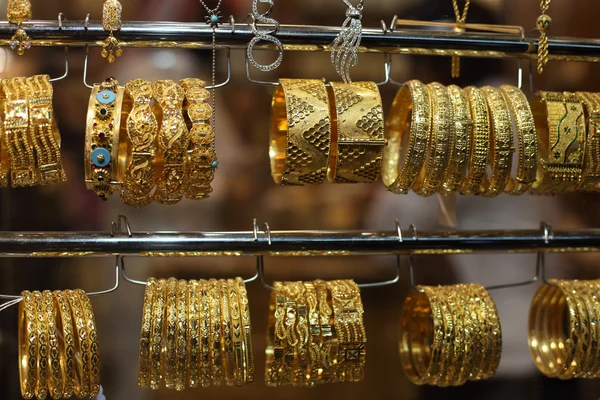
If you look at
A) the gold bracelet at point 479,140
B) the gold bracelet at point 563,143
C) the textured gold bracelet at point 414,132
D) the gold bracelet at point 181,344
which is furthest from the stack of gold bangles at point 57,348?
the gold bracelet at point 563,143

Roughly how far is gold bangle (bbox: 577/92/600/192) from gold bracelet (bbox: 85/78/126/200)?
0.74m

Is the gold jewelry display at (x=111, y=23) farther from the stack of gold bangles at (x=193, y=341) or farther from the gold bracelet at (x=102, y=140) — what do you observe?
the stack of gold bangles at (x=193, y=341)

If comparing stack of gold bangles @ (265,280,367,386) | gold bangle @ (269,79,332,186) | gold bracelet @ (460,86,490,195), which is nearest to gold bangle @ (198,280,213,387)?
stack of gold bangles @ (265,280,367,386)

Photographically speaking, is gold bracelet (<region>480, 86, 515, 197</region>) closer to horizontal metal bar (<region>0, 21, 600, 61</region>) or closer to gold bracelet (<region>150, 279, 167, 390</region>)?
horizontal metal bar (<region>0, 21, 600, 61</region>)

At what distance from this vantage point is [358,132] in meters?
1.22

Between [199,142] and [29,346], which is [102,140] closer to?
[199,142]

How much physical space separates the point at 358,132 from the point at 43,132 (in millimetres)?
463

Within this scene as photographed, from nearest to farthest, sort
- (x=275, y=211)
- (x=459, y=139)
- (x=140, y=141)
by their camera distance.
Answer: (x=140, y=141), (x=459, y=139), (x=275, y=211)

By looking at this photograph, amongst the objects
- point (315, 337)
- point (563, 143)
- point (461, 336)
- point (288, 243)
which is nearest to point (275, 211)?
point (288, 243)

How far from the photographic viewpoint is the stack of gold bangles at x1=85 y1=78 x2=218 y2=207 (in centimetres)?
116

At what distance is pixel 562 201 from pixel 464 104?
1.39 ft

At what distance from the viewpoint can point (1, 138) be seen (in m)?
1.19

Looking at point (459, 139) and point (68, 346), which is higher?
point (459, 139)

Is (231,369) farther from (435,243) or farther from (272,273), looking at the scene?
(435,243)
